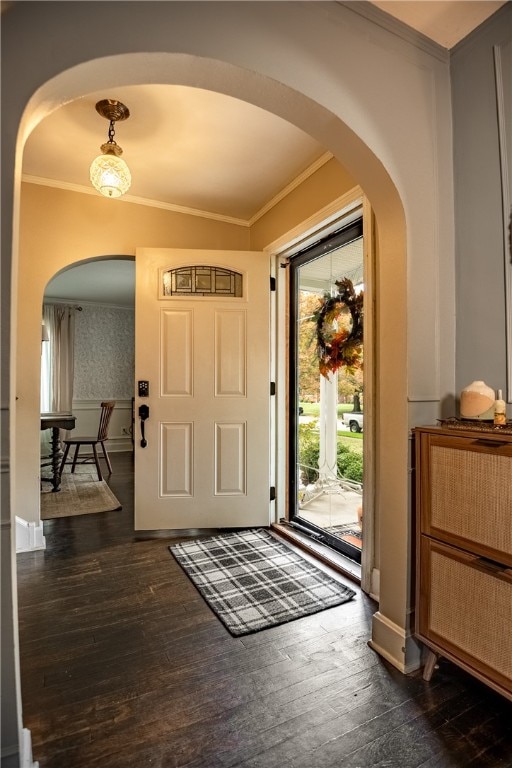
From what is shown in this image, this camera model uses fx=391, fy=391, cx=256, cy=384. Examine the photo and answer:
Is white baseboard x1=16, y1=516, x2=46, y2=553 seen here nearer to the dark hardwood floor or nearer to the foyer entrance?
the dark hardwood floor

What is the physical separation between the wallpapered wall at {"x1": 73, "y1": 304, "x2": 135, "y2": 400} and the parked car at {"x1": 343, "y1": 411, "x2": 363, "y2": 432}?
541cm

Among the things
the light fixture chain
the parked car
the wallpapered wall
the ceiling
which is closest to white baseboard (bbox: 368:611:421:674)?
the parked car

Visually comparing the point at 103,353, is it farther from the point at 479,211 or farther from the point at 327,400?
the point at 479,211

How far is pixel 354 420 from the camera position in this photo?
270 cm

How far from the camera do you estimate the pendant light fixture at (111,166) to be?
212 cm

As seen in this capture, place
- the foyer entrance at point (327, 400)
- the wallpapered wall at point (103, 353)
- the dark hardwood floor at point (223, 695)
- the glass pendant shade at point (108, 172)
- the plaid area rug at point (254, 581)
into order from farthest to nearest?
the wallpapered wall at point (103, 353) < the foyer entrance at point (327, 400) < the glass pendant shade at point (108, 172) < the plaid area rug at point (254, 581) < the dark hardwood floor at point (223, 695)

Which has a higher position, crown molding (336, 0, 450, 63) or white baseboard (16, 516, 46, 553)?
crown molding (336, 0, 450, 63)

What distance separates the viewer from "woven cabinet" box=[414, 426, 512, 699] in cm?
125

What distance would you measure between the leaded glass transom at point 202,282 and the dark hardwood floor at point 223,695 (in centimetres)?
214

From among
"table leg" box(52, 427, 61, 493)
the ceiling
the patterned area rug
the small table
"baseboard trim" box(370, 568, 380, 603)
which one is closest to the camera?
the ceiling

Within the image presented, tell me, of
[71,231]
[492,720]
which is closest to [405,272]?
[492,720]

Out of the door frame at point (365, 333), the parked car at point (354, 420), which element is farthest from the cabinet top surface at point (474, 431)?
the parked car at point (354, 420)

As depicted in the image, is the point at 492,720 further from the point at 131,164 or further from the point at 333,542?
the point at 131,164

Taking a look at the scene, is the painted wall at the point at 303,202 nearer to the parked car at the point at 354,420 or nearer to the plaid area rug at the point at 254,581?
the parked car at the point at 354,420
